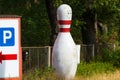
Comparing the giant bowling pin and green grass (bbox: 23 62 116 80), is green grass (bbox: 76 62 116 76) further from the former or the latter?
the giant bowling pin

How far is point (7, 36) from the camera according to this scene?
33.7 feet

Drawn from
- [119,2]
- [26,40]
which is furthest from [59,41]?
[26,40]

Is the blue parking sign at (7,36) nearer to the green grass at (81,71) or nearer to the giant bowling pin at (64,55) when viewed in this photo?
the giant bowling pin at (64,55)

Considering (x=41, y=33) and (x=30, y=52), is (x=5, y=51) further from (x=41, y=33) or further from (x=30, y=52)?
(x=41, y=33)

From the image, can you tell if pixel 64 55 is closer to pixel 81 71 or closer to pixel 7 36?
pixel 7 36

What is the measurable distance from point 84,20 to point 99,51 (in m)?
2.10

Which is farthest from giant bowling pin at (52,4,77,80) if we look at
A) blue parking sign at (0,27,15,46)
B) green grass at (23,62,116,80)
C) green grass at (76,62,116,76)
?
green grass at (76,62,116,76)

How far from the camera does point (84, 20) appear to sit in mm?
23000

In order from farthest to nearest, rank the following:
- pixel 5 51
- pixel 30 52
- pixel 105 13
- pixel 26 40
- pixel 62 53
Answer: pixel 26 40 < pixel 105 13 < pixel 30 52 < pixel 62 53 < pixel 5 51

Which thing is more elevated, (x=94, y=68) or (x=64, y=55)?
(x=64, y=55)

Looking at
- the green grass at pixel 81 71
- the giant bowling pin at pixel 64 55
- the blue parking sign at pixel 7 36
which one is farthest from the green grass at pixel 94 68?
the blue parking sign at pixel 7 36

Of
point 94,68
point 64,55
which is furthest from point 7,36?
point 94,68

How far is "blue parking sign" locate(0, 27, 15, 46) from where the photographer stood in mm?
10188

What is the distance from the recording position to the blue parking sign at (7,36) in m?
10.2
